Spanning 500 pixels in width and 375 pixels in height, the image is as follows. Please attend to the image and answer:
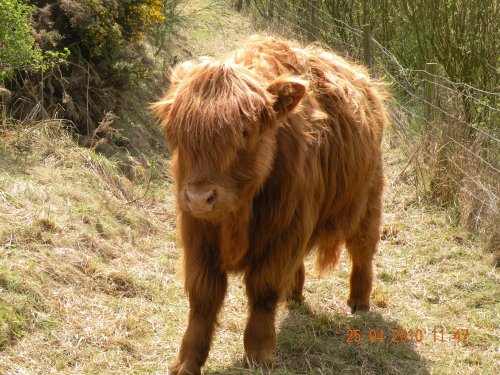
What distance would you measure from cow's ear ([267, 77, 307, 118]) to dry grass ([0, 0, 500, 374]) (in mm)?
1326

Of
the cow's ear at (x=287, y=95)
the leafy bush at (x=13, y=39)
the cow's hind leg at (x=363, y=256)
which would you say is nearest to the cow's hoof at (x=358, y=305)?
the cow's hind leg at (x=363, y=256)

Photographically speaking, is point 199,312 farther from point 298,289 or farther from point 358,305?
point 358,305

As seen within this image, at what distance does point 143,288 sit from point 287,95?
7.02 ft

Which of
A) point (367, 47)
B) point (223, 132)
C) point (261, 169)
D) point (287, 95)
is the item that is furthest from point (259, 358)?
point (367, 47)

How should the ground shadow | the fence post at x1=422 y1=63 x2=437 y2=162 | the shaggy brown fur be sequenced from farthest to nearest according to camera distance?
the fence post at x1=422 y1=63 x2=437 y2=162 < the ground shadow < the shaggy brown fur

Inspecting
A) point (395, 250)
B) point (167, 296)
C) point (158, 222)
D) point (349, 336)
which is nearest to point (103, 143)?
point (158, 222)

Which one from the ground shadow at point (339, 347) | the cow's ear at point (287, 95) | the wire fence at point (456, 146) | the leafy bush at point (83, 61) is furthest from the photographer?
the leafy bush at point (83, 61)

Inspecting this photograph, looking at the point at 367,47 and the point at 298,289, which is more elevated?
the point at 367,47

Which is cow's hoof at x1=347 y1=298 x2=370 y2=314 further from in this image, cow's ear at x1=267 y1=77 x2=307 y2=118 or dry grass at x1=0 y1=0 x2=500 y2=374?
cow's ear at x1=267 y1=77 x2=307 y2=118

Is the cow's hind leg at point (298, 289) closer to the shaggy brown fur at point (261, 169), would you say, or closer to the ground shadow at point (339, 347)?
the ground shadow at point (339, 347)

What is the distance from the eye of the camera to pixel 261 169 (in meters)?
3.51

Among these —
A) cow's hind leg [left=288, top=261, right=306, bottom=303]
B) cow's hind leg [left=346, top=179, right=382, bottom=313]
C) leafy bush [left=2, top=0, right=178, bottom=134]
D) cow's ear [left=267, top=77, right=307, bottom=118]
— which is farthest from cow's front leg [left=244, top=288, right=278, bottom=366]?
leafy bush [left=2, top=0, right=178, bottom=134]

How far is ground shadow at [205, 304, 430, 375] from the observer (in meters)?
4.16

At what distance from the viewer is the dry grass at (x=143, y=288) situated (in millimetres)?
4195
